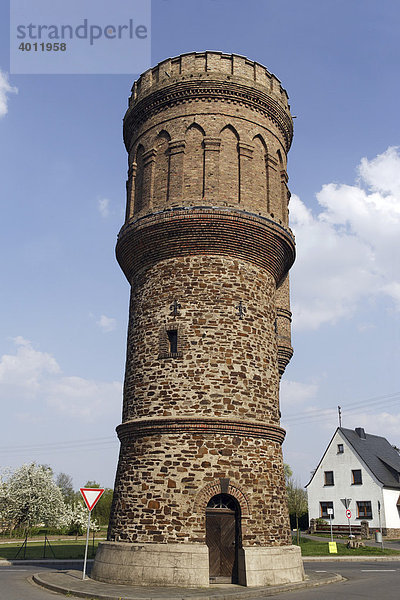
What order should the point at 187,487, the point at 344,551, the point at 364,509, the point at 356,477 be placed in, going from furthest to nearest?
the point at 356,477, the point at 364,509, the point at 344,551, the point at 187,487

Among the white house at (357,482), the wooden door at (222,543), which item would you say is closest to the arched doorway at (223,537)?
the wooden door at (222,543)

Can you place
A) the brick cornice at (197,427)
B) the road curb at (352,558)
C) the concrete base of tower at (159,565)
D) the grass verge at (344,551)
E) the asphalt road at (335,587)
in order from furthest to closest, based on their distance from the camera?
1. the grass verge at (344,551)
2. the road curb at (352,558)
3. the brick cornice at (197,427)
4. the concrete base of tower at (159,565)
5. the asphalt road at (335,587)

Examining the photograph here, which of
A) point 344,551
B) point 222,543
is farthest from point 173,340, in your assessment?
point 344,551

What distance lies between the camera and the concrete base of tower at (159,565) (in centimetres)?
1195

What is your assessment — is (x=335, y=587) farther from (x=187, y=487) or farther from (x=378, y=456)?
(x=378, y=456)

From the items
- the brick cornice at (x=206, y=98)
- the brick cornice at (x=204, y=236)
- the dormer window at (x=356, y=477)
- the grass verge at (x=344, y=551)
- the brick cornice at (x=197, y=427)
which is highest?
the brick cornice at (x=206, y=98)

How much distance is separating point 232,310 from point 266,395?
2.57 meters

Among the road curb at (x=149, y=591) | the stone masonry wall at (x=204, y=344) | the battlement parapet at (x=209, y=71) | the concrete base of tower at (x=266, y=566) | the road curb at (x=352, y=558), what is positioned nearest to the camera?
the road curb at (x=149, y=591)

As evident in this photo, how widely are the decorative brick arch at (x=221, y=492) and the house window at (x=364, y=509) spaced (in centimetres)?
2747

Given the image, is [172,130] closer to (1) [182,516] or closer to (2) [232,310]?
(2) [232,310]

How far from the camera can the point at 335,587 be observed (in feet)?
43.2

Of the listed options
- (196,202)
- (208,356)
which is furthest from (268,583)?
(196,202)

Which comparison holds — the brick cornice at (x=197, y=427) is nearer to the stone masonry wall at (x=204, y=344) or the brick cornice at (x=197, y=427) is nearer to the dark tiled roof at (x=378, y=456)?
the stone masonry wall at (x=204, y=344)

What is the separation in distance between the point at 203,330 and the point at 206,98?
7.55 metres
